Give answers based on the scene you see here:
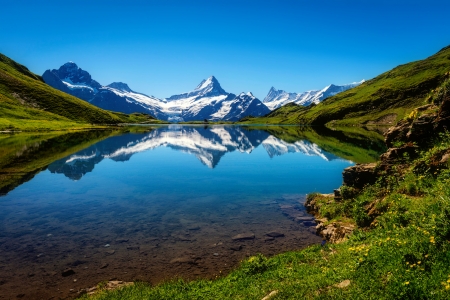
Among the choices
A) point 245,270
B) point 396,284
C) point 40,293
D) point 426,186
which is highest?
point 426,186

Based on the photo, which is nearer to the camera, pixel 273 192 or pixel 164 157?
pixel 273 192

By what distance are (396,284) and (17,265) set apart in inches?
802

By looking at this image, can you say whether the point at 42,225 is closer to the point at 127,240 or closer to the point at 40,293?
the point at 127,240

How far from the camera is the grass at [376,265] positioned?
405 inches

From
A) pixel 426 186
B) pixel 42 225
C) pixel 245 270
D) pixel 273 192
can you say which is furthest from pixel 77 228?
pixel 426 186

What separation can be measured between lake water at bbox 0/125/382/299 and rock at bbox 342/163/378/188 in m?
5.51

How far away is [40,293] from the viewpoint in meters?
15.2

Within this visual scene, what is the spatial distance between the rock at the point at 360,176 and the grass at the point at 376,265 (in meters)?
5.29

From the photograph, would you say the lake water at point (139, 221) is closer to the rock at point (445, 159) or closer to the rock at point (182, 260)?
the rock at point (182, 260)

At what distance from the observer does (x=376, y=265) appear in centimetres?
1180

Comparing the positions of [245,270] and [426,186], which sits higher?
[426,186]

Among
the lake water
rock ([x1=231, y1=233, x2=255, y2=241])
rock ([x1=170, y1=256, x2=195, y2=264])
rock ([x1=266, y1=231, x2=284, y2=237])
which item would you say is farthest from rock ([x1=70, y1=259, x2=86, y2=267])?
rock ([x1=266, y1=231, x2=284, y2=237])

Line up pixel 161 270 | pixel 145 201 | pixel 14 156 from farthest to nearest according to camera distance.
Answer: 1. pixel 14 156
2. pixel 145 201
3. pixel 161 270

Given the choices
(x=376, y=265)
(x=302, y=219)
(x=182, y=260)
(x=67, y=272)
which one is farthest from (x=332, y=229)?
(x=67, y=272)
